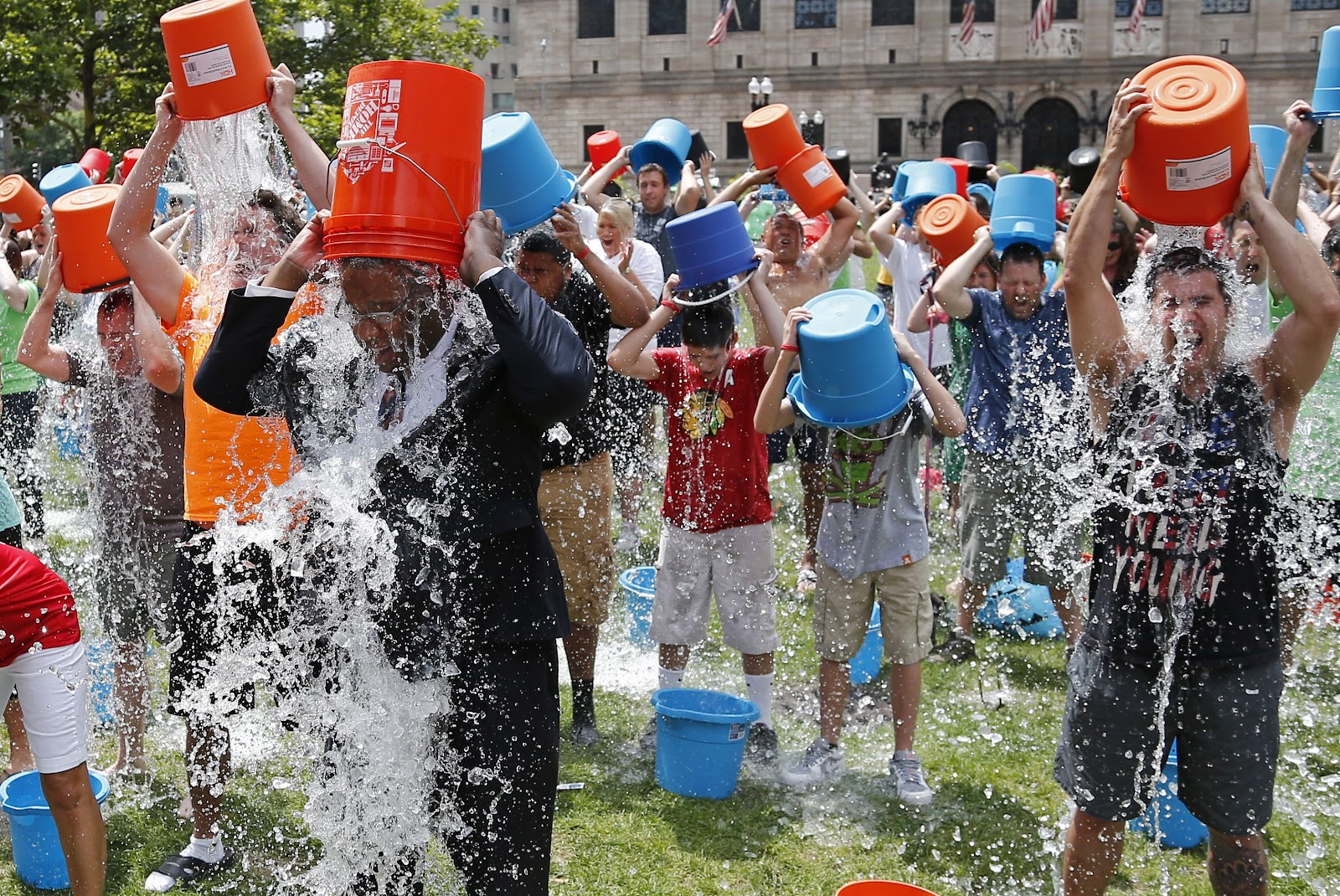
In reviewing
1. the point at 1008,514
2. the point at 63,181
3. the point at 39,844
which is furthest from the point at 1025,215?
the point at 63,181

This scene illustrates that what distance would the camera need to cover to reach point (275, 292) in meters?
2.67

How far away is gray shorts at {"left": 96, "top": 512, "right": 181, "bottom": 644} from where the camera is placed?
4.28m

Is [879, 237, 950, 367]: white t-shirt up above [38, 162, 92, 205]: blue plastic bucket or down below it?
below

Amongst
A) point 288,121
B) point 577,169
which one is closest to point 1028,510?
point 288,121

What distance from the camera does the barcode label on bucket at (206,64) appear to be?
3129 millimetres

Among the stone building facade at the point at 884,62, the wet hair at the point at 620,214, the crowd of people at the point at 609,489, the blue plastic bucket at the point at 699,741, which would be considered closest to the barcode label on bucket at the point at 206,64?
the crowd of people at the point at 609,489

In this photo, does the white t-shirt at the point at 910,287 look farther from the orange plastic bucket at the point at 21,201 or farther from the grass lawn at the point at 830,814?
the orange plastic bucket at the point at 21,201

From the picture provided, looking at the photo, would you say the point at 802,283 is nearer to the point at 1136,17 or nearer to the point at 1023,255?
the point at 1023,255

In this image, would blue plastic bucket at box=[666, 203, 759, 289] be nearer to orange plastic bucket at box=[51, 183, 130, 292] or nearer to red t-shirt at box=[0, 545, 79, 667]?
orange plastic bucket at box=[51, 183, 130, 292]

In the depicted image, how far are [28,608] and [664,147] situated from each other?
5512 millimetres

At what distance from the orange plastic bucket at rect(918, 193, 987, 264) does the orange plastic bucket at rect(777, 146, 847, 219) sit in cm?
47

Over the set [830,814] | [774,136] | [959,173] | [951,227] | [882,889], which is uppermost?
[774,136]

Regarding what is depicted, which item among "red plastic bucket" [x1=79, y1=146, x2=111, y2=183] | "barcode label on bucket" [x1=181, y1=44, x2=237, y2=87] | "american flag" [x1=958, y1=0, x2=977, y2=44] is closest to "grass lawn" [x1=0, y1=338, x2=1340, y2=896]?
"barcode label on bucket" [x1=181, y1=44, x2=237, y2=87]

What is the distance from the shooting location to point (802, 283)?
679 centimetres
